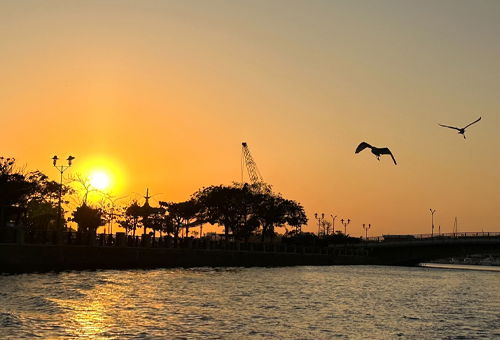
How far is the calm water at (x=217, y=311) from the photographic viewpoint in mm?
37406

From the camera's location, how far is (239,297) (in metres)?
59.1

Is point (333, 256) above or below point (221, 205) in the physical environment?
below

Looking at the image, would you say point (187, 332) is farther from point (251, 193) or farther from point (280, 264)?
point (251, 193)

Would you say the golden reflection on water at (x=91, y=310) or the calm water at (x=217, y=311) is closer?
the golden reflection on water at (x=91, y=310)

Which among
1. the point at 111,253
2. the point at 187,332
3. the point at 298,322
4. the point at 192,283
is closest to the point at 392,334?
the point at 298,322

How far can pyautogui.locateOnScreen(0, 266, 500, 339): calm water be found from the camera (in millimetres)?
37406

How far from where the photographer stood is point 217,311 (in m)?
47.5

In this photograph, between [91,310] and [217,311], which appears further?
[217,311]

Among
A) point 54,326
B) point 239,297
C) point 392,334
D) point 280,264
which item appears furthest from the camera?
point 280,264

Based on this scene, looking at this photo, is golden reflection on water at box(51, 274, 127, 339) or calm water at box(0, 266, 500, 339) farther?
calm water at box(0, 266, 500, 339)

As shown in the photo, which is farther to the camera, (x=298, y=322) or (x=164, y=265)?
(x=164, y=265)

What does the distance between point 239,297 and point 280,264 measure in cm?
9259

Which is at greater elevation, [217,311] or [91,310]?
[91,310]

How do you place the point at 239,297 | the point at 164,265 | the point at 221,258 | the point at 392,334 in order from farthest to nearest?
the point at 221,258, the point at 164,265, the point at 239,297, the point at 392,334
